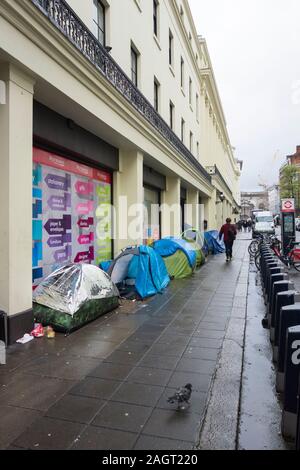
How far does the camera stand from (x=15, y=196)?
5.28m

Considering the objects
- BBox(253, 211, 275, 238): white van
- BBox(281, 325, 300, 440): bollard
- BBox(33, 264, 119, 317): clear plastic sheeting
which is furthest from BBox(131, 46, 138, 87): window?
BBox(253, 211, 275, 238): white van

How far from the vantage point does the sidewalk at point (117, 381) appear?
9.82 ft

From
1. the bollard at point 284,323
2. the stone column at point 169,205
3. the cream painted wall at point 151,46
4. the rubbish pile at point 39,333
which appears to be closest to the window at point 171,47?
the cream painted wall at point 151,46

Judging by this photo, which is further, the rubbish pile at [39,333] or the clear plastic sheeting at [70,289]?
the clear plastic sheeting at [70,289]

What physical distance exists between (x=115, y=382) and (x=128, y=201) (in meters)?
7.56

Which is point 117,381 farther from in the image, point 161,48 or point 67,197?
point 161,48

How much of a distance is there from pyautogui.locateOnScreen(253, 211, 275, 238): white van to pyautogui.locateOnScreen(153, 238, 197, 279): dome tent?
22319 mm

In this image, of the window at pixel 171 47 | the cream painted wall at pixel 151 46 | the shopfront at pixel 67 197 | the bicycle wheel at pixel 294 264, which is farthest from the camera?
the window at pixel 171 47

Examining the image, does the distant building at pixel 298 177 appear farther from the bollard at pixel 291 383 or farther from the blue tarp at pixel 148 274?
the bollard at pixel 291 383

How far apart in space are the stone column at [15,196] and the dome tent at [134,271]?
10.1ft

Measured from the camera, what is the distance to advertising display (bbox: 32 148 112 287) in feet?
23.2

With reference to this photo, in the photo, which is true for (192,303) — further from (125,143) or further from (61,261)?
(125,143)

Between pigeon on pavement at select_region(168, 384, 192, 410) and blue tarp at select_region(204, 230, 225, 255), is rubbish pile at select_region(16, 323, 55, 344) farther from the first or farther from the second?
blue tarp at select_region(204, 230, 225, 255)

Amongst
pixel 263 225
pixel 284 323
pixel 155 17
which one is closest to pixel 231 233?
pixel 155 17
